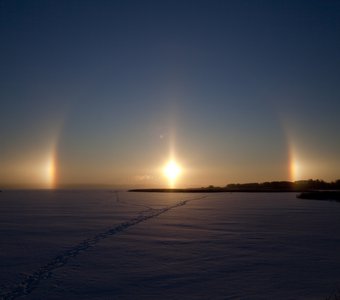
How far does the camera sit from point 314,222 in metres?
21.5

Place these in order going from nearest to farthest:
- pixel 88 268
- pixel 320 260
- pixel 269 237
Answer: pixel 88 268
pixel 320 260
pixel 269 237

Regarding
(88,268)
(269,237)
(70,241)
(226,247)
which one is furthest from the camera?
(269,237)

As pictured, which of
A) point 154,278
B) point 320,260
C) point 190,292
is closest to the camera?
point 190,292

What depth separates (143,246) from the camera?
1365 cm

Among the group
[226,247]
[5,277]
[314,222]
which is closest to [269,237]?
[226,247]

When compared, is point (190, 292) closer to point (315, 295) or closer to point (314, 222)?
point (315, 295)

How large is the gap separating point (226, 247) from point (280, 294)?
5400 millimetres

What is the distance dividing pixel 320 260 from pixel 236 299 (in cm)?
474

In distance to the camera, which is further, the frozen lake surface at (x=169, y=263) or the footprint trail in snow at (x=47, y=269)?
the frozen lake surface at (x=169, y=263)

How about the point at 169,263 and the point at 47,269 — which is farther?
the point at 169,263

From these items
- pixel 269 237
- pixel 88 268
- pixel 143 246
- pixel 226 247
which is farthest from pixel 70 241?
pixel 269 237

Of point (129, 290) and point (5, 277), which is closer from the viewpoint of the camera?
point (129, 290)

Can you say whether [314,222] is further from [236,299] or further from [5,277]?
[5,277]

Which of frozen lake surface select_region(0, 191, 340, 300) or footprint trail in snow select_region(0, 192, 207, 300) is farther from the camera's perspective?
frozen lake surface select_region(0, 191, 340, 300)
